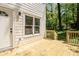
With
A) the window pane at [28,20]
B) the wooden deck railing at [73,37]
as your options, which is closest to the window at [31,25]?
the window pane at [28,20]

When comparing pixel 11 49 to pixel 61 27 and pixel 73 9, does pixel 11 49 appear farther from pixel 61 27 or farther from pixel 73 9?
pixel 73 9

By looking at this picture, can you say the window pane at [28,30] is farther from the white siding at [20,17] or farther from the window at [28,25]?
the white siding at [20,17]

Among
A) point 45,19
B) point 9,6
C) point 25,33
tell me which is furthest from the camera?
point 45,19

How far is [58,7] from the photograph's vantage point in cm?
1032

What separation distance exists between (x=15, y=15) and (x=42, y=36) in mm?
4342

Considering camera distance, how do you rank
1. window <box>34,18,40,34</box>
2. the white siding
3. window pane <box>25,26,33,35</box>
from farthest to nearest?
window <box>34,18,40,34</box>
window pane <box>25,26,33,35</box>
the white siding

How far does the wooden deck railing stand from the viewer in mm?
9123

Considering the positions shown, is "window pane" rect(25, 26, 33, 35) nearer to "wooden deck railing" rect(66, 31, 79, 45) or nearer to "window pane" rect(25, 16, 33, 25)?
"window pane" rect(25, 16, 33, 25)

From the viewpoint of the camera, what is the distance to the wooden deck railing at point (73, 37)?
359 inches

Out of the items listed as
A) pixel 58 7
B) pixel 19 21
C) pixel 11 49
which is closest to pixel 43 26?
pixel 58 7

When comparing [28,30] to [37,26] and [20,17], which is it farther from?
[37,26]

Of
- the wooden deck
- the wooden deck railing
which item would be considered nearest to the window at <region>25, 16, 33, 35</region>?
the wooden deck

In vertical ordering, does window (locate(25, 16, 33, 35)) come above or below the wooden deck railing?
above

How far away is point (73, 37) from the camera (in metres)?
9.29
